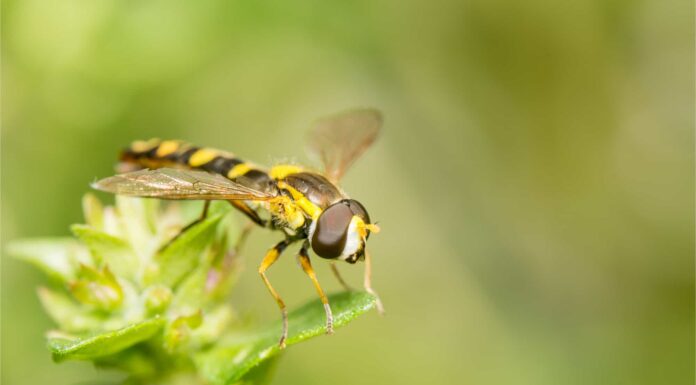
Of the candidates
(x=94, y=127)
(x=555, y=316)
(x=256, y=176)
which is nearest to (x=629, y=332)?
(x=555, y=316)

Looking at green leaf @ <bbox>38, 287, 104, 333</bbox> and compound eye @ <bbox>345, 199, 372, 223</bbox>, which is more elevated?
green leaf @ <bbox>38, 287, 104, 333</bbox>

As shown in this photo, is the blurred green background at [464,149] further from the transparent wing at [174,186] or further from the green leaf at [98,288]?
the green leaf at [98,288]

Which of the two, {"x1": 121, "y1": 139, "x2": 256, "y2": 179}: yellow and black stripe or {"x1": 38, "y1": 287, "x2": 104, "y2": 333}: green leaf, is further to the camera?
{"x1": 121, "y1": 139, "x2": 256, "y2": 179}: yellow and black stripe

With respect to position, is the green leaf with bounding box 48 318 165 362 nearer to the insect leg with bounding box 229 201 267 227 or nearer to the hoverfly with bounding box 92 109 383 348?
the hoverfly with bounding box 92 109 383 348

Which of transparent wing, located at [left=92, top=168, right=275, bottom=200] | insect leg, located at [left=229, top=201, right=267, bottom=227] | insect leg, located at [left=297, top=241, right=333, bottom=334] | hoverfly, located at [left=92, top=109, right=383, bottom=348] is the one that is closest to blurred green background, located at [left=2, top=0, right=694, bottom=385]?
hoverfly, located at [left=92, top=109, right=383, bottom=348]

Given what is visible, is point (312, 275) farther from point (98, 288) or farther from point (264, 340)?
point (98, 288)

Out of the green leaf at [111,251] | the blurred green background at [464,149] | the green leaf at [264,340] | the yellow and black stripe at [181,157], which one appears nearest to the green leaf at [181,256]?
the green leaf at [111,251]

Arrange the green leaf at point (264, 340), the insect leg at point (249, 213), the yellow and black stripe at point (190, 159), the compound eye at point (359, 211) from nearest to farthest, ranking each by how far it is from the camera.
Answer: the green leaf at point (264, 340) → the compound eye at point (359, 211) → the insect leg at point (249, 213) → the yellow and black stripe at point (190, 159)

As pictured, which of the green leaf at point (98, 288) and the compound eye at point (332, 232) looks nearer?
the green leaf at point (98, 288)
